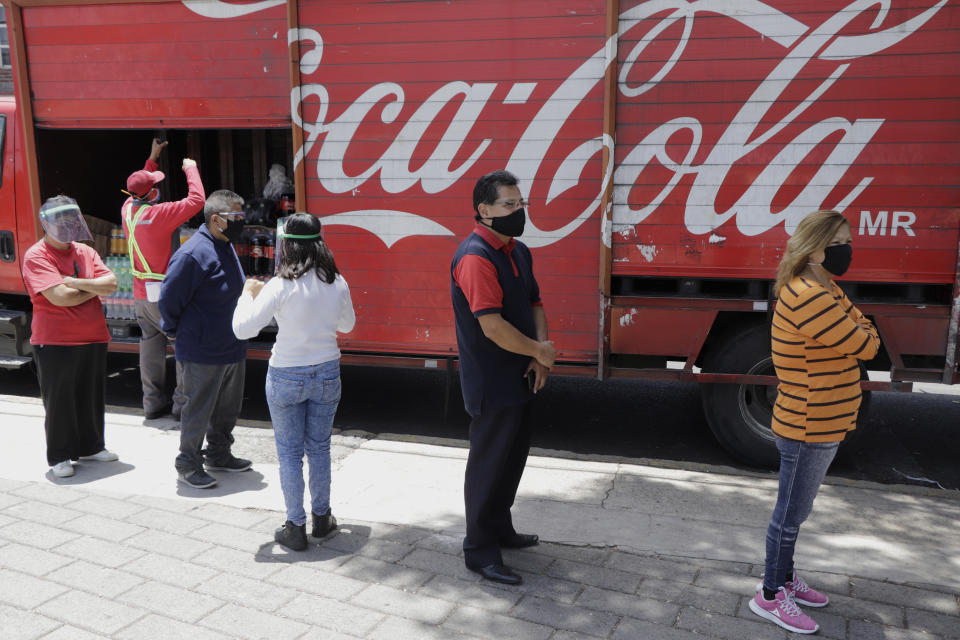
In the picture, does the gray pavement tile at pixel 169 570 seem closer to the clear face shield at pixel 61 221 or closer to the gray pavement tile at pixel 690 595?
the gray pavement tile at pixel 690 595

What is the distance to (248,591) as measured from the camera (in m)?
3.41

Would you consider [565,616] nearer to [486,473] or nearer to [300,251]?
[486,473]

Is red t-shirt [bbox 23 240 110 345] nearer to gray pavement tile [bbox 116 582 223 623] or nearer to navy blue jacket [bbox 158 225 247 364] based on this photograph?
navy blue jacket [bbox 158 225 247 364]

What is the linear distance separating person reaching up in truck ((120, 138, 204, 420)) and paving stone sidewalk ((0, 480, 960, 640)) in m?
1.94

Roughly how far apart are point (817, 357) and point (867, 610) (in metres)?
1.14

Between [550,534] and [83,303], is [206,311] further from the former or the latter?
A: [550,534]

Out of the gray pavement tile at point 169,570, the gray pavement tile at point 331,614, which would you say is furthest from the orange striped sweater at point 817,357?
the gray pavement tile at point 169,570

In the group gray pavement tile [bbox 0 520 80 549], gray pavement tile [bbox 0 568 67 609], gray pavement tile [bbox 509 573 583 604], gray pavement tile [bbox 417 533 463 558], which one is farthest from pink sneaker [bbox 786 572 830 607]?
gray pavement tile [bbox 0 520 80 549]

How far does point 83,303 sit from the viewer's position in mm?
4762

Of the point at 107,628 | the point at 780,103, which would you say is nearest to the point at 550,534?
the point at 107,628

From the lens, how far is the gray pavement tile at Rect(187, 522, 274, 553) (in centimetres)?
386

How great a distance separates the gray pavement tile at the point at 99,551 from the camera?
12.1 ft

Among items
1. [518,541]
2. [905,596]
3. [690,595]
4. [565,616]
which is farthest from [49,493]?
[905,596]

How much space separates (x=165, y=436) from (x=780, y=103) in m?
4.63
